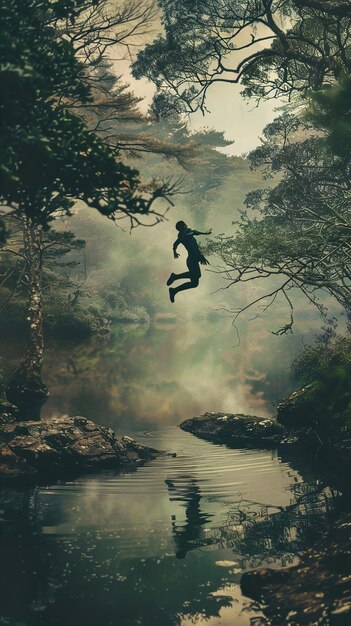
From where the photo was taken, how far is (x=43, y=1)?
9.82 meters

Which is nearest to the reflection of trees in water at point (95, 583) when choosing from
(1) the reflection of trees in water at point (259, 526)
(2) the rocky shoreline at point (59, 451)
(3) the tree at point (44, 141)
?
(1) the reflection of trees in water at point (259, 526)

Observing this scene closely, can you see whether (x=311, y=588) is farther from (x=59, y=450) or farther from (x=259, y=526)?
(x=59, y=450)

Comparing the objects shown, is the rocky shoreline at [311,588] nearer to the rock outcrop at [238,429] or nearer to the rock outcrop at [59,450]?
the rock outcrop at [59,450]

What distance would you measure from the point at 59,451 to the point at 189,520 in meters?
5.23

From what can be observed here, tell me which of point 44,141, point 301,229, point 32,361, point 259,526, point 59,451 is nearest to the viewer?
point 44,141

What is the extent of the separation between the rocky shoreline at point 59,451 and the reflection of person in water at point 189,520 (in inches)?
91.6

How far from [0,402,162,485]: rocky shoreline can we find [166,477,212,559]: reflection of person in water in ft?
7.64

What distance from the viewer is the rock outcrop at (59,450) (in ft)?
49.0

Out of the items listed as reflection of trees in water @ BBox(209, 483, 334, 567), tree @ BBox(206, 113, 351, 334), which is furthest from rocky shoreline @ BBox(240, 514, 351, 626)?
tree @ BBox(206, 113, 351, 334)

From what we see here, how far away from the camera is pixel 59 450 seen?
15750 mm

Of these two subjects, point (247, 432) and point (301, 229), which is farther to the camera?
point (247, 432)

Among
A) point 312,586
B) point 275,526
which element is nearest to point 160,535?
point 275,526

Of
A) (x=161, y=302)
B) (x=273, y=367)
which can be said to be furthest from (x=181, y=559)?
(x=161, y=302)

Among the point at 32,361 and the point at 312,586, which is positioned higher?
the point at 32,361
